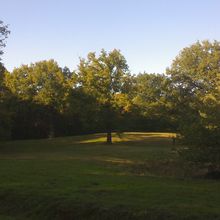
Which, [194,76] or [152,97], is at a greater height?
[194,76]

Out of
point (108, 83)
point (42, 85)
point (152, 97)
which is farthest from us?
point (42, 85)

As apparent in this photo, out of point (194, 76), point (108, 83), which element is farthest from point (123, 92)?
point (194, 76)

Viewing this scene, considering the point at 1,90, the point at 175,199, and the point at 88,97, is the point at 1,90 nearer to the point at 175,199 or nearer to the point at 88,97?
the point at 88,97

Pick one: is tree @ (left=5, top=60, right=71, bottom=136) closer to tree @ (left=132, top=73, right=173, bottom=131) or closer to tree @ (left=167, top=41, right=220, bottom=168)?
tree @ (left=132, top=73, right=173, bottom=131)

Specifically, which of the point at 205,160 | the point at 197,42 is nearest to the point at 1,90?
the point at 197,42

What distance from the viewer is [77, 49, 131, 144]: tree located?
51.8m

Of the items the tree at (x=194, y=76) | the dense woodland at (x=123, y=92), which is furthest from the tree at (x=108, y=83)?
the tree at (x=194, y=76)

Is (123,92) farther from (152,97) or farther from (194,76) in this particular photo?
(194,76)

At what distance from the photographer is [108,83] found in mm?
52250

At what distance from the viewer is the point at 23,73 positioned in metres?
65.7

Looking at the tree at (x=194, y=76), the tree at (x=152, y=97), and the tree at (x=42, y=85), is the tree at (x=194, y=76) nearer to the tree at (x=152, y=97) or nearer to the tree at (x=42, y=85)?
the tree at (x=152, y=97)

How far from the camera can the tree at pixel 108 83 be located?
51750 mm

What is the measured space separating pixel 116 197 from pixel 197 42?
4646 cm

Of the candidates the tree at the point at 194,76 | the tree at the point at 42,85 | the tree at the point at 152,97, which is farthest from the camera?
the tree at the point at 42,85
